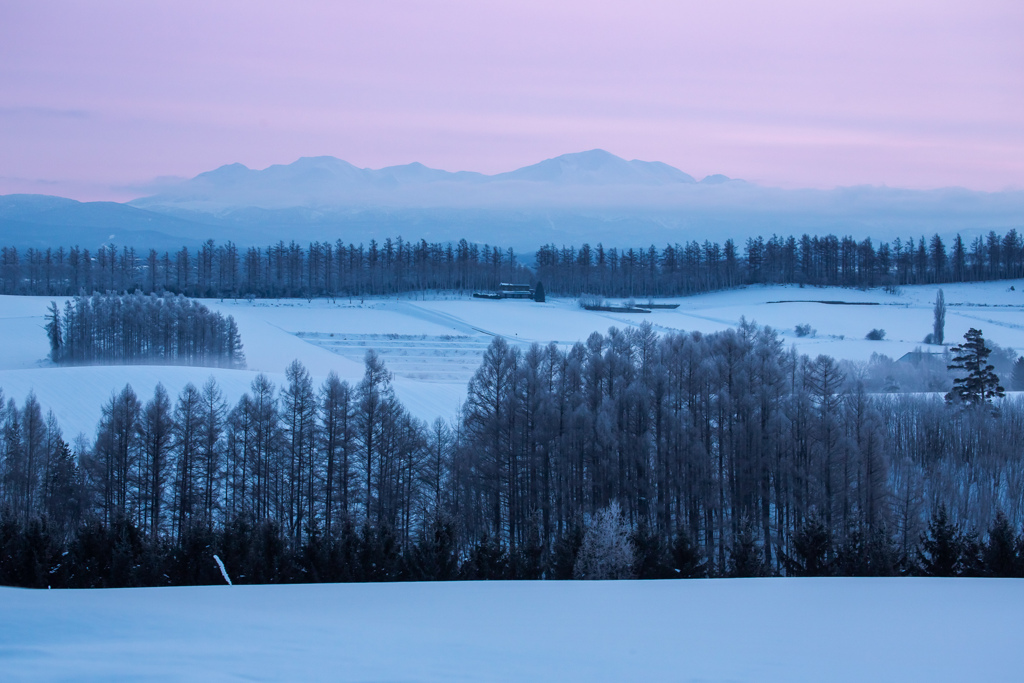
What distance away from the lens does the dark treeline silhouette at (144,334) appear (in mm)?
51531

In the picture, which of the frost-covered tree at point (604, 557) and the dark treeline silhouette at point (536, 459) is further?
the dark treeline silhouette at point (536, 459)

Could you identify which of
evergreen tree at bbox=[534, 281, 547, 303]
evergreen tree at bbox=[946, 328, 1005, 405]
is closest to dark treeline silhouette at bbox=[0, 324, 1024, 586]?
evergreen tree at bbox=[946, 328, 1005, 405]

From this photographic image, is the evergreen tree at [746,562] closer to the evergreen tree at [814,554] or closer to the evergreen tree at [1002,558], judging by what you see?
the evergreen tree at [814,554]

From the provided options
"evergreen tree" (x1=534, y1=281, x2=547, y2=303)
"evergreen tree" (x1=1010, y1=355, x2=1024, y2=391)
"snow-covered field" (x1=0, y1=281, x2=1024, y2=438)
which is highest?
"evergreen tree" (x1=534, y1=281, x2=547, y2=303)

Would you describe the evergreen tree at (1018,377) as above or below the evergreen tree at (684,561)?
above

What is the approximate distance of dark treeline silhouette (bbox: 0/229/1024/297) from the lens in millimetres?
96000

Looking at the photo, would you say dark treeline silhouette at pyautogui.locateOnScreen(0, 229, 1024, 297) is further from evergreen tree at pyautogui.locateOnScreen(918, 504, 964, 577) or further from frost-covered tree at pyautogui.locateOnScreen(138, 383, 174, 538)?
evergreen tree at pyautogui.locateOnScreen(918, 504, 964, 577)

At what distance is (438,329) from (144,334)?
22.8m

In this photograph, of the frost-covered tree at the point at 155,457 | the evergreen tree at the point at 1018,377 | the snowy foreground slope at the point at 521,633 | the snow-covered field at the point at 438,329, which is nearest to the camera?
the snowy foreground slope at the point at 521,633

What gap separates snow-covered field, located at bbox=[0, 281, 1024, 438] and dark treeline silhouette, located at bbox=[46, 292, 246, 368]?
1.99 m

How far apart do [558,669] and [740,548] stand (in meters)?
9.80

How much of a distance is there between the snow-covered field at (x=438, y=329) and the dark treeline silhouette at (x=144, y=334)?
199 centimetres

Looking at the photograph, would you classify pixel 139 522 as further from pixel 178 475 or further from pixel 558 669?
pixel 558 669

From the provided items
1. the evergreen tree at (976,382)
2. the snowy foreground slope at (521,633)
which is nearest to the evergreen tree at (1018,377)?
the evergreen tree at (976,382)
